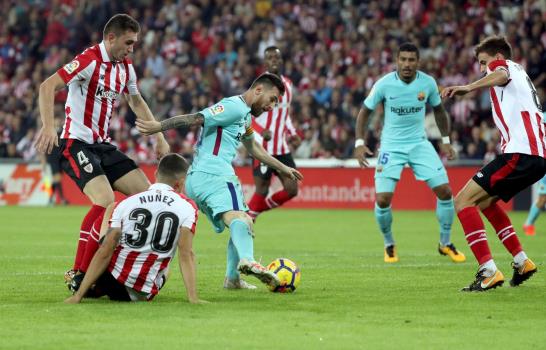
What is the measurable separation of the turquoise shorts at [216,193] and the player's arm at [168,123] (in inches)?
19.2

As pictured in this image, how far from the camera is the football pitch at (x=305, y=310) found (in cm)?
652

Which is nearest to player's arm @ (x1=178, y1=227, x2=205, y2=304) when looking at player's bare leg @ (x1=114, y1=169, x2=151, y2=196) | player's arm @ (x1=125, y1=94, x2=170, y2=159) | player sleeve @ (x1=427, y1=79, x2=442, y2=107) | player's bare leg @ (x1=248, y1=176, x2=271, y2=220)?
player's bare leg @ (x1=114, y1=169, x2=151, y2=196)

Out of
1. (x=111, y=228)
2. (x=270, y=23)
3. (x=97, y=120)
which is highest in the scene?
(x=270, y=23)

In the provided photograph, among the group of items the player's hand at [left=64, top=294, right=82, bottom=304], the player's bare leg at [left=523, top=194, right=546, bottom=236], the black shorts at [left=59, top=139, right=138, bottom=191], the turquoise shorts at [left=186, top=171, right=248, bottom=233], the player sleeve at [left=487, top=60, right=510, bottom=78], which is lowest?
the player's bare leg at [left=523, top=194, right=546, bottom=236]

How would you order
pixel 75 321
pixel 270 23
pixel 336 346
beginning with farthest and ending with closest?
pixel 270 23
pixel 75 321
pixel 336 346

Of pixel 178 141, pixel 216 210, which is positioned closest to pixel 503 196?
pixel 216 210

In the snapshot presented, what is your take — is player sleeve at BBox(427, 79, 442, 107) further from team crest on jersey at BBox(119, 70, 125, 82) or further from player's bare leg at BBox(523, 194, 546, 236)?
player's bare leg at BBox(523, 194, 546, 236)

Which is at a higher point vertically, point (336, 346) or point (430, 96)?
point (430, 96)

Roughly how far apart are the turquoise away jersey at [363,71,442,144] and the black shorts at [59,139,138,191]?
13.6 feet

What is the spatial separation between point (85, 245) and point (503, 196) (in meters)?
3.63

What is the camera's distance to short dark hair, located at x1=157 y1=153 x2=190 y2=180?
8.18 meters

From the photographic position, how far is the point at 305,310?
795 cm

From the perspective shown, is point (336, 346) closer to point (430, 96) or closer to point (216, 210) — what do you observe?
point (216, 210)

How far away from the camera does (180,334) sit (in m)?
6.69
